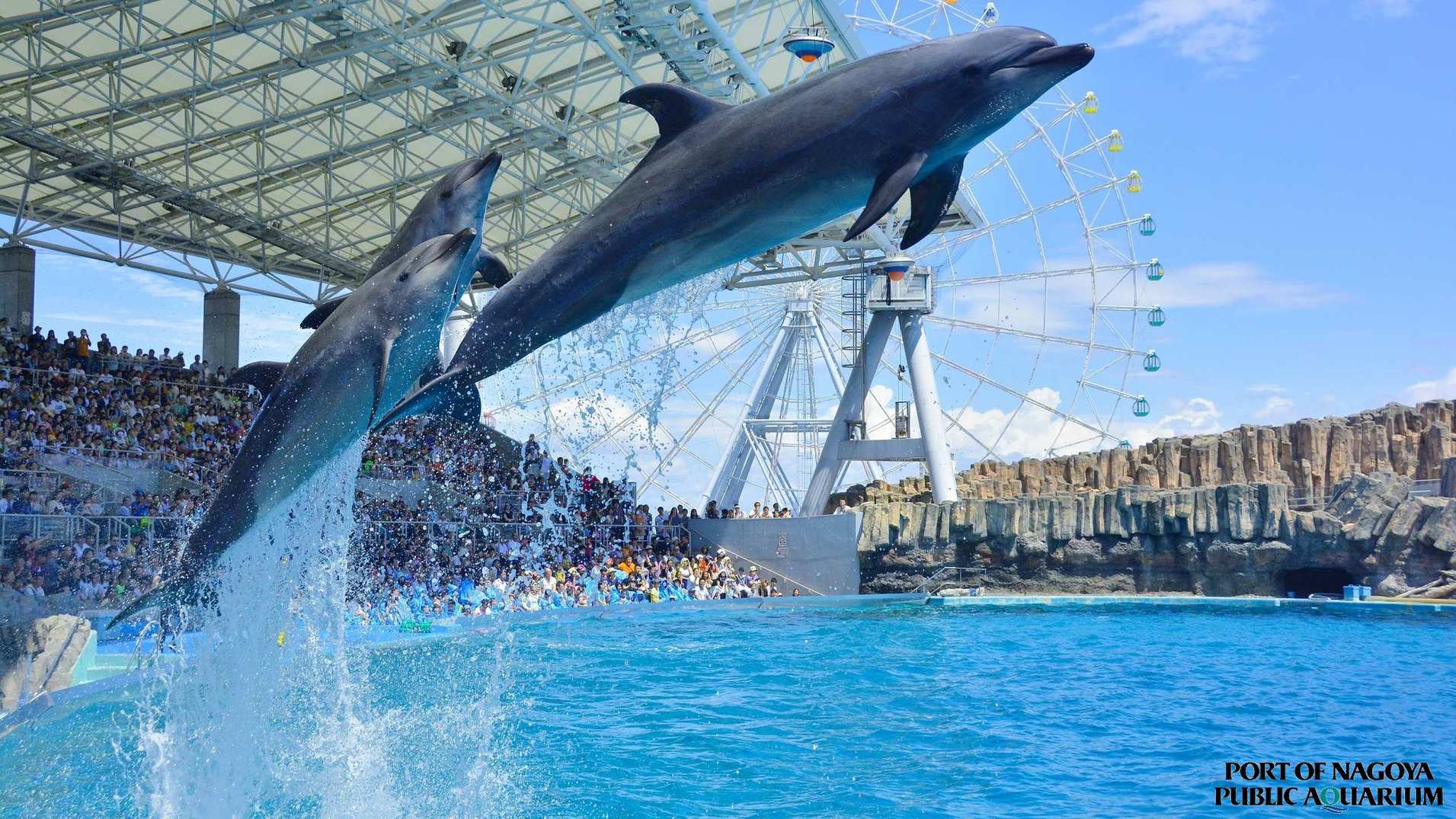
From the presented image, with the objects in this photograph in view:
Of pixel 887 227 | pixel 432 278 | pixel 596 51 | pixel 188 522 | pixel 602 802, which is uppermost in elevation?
pixel 596 51

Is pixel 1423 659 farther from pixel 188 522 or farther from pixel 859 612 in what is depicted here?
pixel 188 522

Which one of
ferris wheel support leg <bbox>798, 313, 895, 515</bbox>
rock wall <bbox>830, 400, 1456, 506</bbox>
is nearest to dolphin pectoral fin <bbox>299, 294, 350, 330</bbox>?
rock wall <bbox>830, 400, 1456, 506</bbox>

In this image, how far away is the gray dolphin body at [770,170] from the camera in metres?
4.21

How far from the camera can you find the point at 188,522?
13.9 metres

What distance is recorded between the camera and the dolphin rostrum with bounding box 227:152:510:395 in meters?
5.21

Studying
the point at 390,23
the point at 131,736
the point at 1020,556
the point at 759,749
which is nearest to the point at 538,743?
the point at 759,749

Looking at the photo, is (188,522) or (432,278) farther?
(188,522)

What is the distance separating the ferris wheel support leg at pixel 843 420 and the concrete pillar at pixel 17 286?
1568 cm

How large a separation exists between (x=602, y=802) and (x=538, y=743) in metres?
1.80

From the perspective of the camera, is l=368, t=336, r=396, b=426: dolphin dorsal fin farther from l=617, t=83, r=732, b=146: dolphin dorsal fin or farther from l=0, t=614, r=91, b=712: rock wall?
l=0, t=614, r=91, b=712: rock wall

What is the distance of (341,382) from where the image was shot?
4.66 m

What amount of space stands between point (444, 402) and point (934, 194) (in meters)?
2.05

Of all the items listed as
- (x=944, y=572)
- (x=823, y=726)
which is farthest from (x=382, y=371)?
(x=944, y=572)

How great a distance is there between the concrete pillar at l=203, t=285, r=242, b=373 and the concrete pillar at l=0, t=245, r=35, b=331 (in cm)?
430
